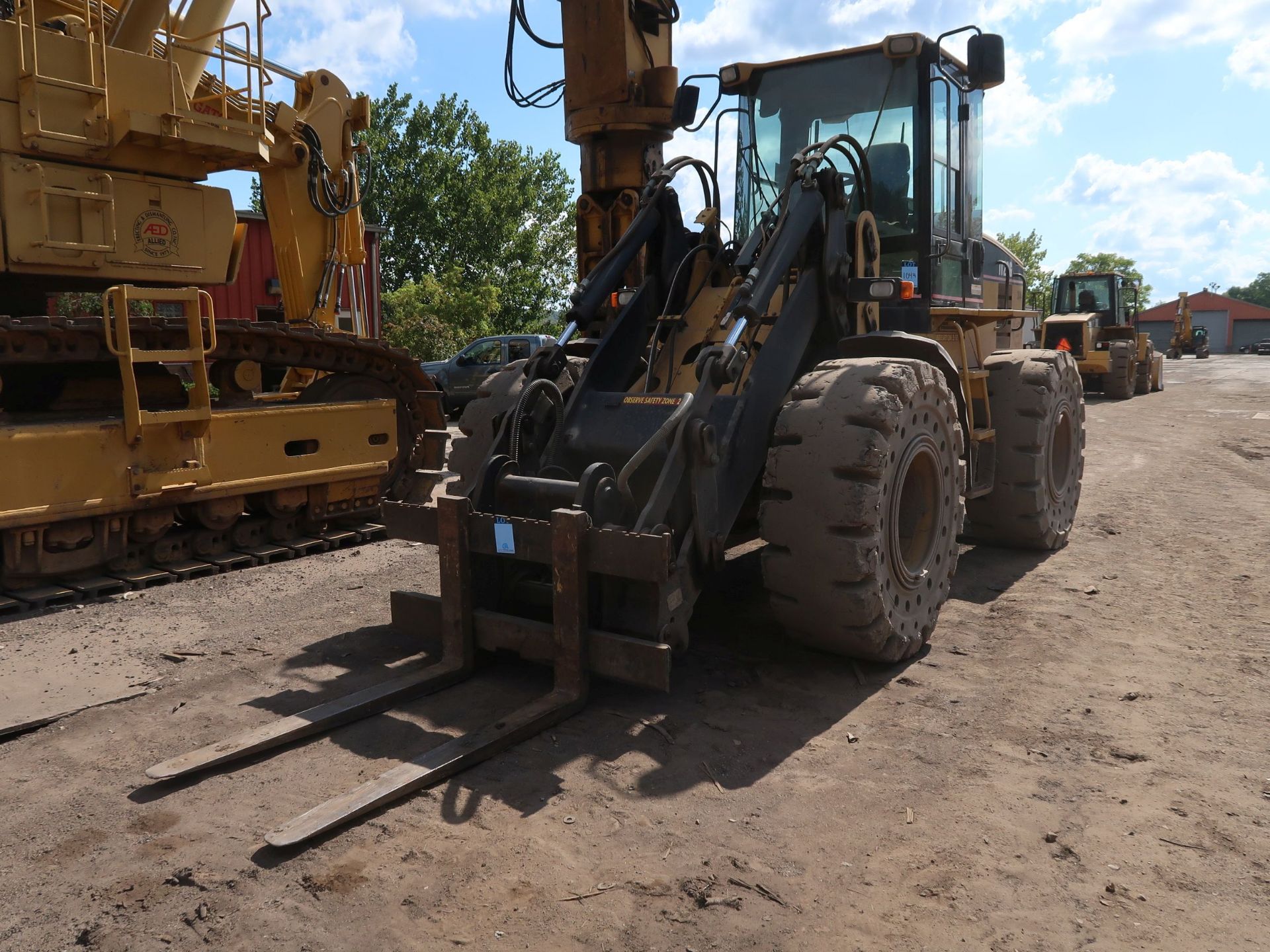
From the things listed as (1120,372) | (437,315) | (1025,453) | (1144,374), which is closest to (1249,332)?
(1144,374)

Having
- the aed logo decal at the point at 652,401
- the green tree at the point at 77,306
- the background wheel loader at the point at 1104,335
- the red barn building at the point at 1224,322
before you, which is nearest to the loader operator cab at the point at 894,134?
the aed logo decal at the point at 652,401

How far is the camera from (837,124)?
6367 mm

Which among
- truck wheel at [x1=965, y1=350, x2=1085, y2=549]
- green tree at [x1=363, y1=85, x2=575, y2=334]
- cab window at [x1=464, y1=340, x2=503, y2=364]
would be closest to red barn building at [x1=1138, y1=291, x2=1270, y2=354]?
green tree at [x1=363, y1=85, x2=575, y2=334]

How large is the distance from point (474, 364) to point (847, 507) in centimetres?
1538

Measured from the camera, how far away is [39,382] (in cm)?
708

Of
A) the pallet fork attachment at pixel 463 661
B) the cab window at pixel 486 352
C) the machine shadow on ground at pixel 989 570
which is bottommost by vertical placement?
the machine shadow on ground at pixel 989 570

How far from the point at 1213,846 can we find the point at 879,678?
1.68 meters

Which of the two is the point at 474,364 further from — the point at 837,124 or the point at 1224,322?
the point at 1224,322

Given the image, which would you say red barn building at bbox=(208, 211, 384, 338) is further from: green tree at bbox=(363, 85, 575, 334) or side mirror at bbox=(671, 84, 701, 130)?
green tree at bbox=(363, 85, 575, 334)

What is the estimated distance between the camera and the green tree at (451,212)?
4147cm

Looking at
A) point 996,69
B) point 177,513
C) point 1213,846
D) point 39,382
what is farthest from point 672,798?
point 39,382

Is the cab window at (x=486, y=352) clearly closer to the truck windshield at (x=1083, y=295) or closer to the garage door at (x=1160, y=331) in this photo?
the truck windshield at (x=1083, y=295)

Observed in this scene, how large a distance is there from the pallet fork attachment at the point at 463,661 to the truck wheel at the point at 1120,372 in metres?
22.8

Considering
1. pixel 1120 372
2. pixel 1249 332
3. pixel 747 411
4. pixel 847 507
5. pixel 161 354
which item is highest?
pixel 1249 332
